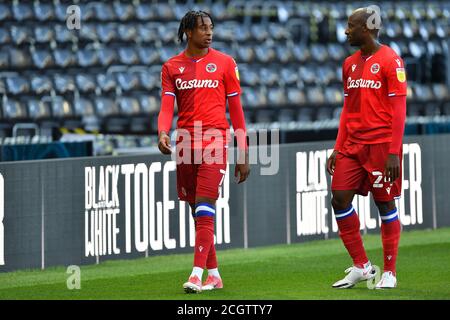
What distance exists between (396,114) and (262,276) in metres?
2.04

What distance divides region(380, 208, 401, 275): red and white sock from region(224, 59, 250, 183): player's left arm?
1.05 m

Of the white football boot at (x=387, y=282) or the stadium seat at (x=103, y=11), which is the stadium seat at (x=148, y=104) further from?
the white football boot at (x=387, y=282)

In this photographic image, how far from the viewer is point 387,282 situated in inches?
323

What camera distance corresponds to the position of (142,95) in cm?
1712

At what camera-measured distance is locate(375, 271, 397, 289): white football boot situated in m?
8.18

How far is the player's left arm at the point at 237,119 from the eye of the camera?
26.6 feet

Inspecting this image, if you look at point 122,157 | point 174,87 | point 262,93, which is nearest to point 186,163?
point 174,87

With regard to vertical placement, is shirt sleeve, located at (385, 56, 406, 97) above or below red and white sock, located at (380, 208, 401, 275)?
above

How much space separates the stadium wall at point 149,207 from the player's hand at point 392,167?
3443 millimetres

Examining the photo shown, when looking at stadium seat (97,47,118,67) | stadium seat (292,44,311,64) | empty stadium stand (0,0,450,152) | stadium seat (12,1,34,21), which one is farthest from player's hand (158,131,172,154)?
stadium seat (292,44,311,64)

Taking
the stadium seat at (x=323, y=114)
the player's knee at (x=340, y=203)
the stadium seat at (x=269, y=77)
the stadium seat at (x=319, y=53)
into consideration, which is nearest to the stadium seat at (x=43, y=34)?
the stadium seat at (x=269, y=77)

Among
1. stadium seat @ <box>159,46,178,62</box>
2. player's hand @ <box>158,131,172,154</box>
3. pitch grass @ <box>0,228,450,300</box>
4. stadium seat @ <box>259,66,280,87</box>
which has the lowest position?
pitch grass @ <box>0,228,450,300</box>

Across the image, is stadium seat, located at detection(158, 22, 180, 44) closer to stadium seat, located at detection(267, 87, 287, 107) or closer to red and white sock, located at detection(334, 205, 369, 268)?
stadium seat, located at detection(267, 87, 287, 107)
